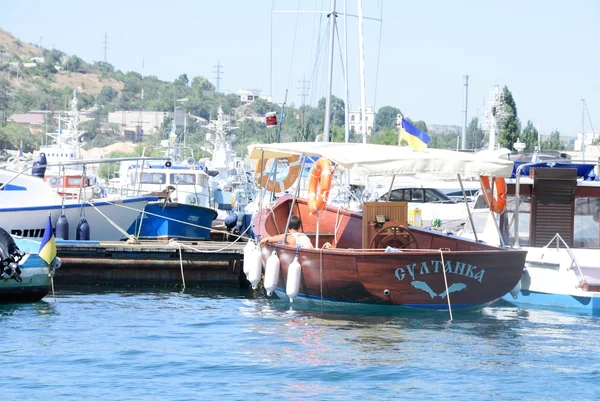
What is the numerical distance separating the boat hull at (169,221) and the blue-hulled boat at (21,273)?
562 centimetres

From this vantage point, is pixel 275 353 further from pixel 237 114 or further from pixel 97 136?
pixel 237 114

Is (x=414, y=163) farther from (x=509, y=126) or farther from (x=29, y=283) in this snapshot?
(x=509, y=126)

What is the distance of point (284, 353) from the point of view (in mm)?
13078

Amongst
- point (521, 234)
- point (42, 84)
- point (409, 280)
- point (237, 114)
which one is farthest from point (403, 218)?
point (42, 84)

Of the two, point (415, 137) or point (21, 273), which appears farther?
point (415, 137)

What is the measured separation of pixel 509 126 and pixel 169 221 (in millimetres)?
54038

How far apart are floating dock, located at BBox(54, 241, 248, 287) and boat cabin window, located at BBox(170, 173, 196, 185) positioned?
9370 mm

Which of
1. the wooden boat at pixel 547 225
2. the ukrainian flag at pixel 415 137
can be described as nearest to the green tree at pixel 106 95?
the wooden boat at pixel 547 225

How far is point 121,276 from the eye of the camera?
19656 millimetres

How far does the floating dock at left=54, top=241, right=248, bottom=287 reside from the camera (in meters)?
19.5

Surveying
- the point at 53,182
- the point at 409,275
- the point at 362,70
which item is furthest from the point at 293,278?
the point at 362,70

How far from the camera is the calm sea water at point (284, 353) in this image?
1129 cm

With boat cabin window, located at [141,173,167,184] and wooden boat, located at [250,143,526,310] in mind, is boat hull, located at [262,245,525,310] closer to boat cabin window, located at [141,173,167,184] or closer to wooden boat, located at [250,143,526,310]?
wooden boat, located at [250,143,526,310]

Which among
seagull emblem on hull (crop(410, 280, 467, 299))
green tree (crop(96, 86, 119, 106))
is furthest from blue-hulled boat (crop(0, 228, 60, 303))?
green tree (crop(96, 86, 119, 106))
